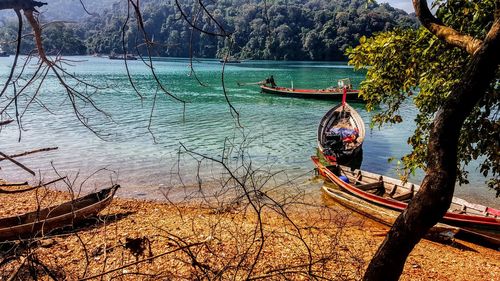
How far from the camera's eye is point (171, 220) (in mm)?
9992

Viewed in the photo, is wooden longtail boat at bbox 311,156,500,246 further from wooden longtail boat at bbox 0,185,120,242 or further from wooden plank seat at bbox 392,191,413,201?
wooden longtail boat at bbox 0,185,120,242

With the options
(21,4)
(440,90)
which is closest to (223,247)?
(440,90)

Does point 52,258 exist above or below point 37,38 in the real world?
below

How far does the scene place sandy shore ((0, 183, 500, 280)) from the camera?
18.5ft

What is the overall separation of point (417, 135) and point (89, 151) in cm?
1649

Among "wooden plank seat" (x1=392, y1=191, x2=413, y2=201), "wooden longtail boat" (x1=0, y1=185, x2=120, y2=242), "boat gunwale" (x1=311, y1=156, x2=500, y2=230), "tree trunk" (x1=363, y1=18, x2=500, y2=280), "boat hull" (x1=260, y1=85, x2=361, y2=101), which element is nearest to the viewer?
"tree trunk" (x1=363, y1=18, x2=500, y2=280)

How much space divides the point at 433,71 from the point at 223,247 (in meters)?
5.27

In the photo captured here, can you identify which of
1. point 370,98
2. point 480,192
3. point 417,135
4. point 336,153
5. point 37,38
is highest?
point 37,38

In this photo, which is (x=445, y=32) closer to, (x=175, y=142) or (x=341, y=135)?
(x=341, y=135)

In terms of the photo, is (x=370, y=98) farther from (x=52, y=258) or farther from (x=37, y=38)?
(x=52, y=258)

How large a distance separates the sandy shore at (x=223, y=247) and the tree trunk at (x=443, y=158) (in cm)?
170

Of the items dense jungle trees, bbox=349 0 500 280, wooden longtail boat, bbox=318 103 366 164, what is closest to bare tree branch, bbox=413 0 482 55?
dense jungle trees, bbox=349 0 500 280

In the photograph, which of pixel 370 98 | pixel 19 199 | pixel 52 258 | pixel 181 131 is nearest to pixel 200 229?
pixel 52 258

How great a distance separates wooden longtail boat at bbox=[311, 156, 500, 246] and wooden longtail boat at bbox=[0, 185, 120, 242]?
24.5 ft
